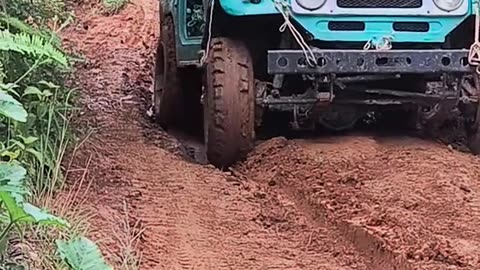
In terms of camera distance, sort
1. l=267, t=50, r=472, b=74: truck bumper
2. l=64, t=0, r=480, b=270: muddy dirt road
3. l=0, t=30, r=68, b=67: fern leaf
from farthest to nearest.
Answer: l=267, t=50, r=472, b=74: truck bumper
l=64, t=0, r=480, b=270: muddy dirt road
l=0, t=30, r=68, b=67: fern leaf

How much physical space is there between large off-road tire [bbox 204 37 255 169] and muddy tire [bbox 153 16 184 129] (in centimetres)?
165

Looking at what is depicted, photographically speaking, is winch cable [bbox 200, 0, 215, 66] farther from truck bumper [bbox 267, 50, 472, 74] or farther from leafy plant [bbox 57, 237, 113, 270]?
leafy plant [bbox 57, 237, 113, 270]

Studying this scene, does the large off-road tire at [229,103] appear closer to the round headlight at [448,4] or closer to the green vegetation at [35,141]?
the green vegetation at [35,141]

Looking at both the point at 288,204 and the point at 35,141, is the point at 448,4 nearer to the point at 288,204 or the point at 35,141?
the point at 288,204

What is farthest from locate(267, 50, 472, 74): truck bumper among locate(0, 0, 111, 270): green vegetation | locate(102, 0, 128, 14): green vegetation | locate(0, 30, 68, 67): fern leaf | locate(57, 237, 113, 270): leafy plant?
locate(102, 0, 128, 14): green vegetation

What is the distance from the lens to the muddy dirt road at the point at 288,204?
4.73 metres

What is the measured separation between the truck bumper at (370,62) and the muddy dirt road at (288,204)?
53 centimetres

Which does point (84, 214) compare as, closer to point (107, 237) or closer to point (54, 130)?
point (107, 237)

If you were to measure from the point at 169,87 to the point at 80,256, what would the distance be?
5.26 m

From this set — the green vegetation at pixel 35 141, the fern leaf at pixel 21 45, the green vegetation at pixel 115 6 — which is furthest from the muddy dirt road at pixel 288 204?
the green vegetation at pixel 115 6

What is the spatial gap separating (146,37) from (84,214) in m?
9.27

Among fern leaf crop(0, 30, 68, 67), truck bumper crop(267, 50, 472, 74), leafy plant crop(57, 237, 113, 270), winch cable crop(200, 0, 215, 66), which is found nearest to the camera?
leafy plant crop(57, 237, 113, 270)

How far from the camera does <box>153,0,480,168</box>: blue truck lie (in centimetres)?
646

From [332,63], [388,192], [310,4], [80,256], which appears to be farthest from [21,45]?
[310,4]
